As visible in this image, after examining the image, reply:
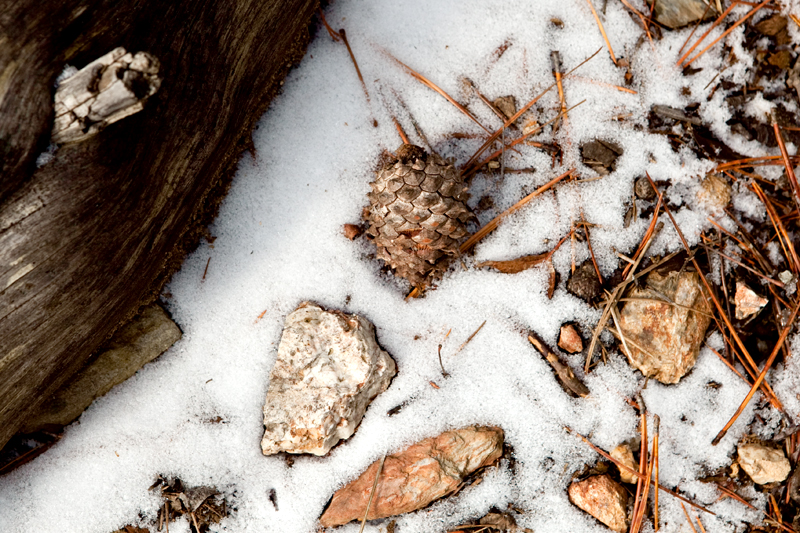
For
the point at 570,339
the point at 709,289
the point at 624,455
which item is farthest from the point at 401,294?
the point at 709,289

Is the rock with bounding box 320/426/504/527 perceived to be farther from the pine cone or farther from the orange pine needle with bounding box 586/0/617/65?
the orange pine needle with bounding box 586/0/617/65

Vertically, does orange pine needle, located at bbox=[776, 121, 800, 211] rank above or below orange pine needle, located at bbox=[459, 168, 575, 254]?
below

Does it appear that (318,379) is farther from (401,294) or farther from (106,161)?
(106,161)

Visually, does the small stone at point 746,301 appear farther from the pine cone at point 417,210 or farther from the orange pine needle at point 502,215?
the pine cone at point 417,210

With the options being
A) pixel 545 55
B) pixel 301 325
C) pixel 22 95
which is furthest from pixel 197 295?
pixel 545 55

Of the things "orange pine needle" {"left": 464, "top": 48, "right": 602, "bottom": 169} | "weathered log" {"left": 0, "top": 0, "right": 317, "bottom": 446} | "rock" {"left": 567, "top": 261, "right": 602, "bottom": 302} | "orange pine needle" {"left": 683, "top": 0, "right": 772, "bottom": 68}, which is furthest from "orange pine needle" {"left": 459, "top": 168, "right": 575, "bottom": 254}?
"weathered log" {"left": 0, "top": 0, "right": 317, "bottom": 446}

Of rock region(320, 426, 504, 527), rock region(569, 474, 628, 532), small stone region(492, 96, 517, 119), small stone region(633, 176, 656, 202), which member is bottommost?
rock region(569, 474, 628, 532)

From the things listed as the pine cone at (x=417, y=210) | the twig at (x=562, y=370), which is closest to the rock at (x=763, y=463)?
the twig at (x=562, y=370)
